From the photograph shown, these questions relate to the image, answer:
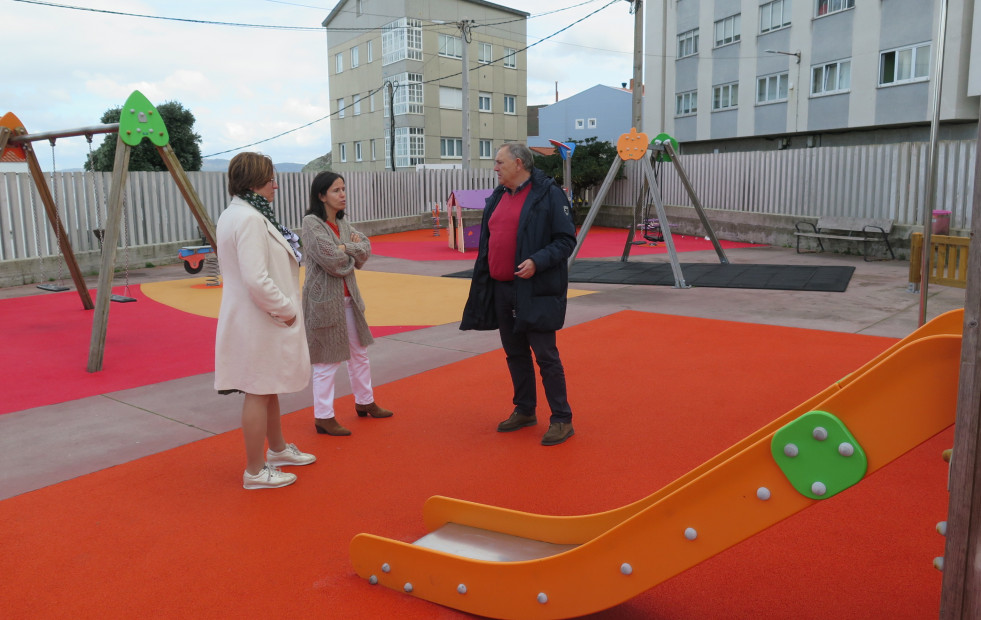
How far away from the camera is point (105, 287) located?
21.1ft

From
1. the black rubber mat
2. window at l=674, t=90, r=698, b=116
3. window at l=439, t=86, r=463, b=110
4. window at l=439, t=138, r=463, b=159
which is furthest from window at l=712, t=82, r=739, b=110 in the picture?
window at l=439, t=138, r=463, b=159

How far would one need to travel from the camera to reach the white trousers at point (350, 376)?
456 cm

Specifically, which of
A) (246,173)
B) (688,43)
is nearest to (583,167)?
(688,43)

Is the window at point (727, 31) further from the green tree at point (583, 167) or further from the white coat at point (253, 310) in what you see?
the white coat at point (253, 310)

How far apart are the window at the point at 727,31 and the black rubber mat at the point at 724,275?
21224 mm

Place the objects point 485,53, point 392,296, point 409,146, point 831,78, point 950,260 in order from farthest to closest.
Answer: point 485,53
point 409,146
point 831,78
point 392,296
point 950,260

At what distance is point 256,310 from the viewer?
142 inches

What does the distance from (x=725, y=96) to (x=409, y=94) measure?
2282cm

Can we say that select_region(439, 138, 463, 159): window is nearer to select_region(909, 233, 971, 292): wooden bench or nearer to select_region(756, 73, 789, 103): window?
select_region(756, 73, 789, 103): window

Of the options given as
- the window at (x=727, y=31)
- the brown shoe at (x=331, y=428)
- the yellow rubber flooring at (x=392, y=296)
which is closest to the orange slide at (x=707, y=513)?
the brown shoe at (x=331, y=428)

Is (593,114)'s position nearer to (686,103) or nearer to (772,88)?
(686,103)

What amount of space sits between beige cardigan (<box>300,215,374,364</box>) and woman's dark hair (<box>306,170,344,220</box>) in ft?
0.15

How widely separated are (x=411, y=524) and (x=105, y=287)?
4.47 metres

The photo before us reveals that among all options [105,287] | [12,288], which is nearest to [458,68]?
[12,288]
